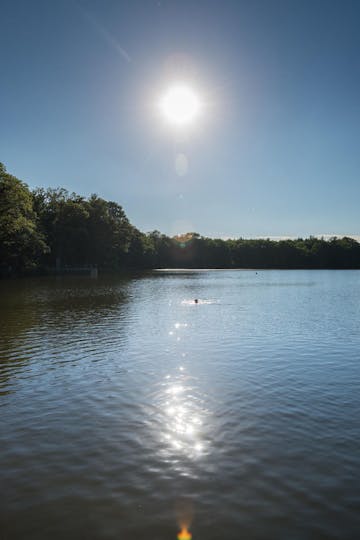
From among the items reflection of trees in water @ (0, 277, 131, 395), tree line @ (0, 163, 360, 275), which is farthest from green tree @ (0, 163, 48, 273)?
reflection of trees in water @ (0, 277, 131, 395)

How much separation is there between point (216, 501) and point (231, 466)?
4.76 ft

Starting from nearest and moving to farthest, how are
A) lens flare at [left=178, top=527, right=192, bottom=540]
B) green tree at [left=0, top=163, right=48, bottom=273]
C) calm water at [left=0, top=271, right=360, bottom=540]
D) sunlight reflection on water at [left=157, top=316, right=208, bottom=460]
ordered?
1. lens flare at [left=178, top=527, right=192, bottom=540]
2. calm water at [left=0, top=271, right=360, bottom=540]
3. sunlight reflection on water at [left=157, top=316, right=208, bottom=460]
4. green tree at [left=0, top=163, right=48, bottom=273]

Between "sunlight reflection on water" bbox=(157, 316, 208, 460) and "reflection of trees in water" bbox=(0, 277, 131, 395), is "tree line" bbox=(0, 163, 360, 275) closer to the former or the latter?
"reflection of trees in water" bbox=(0, 277, 131, 395)

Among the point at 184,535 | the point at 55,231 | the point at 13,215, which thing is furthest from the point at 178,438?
the point at 55,231

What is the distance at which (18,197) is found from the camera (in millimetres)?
73312

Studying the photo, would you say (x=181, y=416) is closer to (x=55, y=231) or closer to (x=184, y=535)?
(x=184, y=535)

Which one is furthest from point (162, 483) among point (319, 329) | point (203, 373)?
point (319, 329)

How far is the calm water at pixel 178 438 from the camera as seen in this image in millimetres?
7477

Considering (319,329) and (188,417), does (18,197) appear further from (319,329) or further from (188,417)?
(188,417)

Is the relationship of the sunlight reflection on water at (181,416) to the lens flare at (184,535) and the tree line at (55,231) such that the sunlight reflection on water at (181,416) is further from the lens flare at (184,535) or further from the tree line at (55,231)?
the tree line at (55,231)

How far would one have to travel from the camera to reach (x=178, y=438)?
10977 millimetres

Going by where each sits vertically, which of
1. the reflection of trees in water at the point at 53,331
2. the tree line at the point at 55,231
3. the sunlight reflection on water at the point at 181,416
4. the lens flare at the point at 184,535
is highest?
the tree line at the point at 55,231

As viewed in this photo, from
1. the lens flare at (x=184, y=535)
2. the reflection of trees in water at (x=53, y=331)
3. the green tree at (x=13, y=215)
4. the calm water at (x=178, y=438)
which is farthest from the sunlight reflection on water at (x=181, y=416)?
the green tree at (x=13, y=215)

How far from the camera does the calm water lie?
7.48 metres
